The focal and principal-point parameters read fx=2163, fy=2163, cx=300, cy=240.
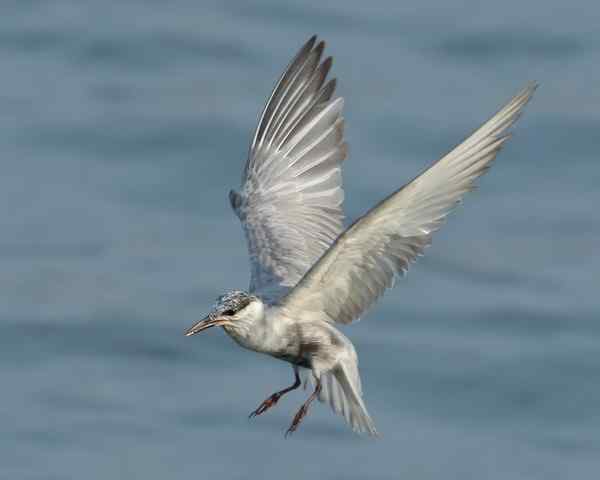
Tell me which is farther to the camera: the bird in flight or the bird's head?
the bird's head

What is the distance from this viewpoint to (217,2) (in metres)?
24.7

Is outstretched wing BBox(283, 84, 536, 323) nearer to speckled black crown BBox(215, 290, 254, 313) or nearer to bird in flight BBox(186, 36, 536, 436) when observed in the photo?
bird in flight BBox(186, 36, 536, 436)

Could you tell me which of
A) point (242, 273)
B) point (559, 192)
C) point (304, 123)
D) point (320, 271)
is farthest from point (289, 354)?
point (559, 192)

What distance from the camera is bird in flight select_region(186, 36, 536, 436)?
1207 cm

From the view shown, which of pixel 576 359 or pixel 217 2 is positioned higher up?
pixel 217 2

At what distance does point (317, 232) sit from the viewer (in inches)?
563

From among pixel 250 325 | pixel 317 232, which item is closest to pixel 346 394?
pixel 250 325

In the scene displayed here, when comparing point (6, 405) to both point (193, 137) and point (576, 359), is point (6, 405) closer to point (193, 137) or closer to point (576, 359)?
point (193, 137)

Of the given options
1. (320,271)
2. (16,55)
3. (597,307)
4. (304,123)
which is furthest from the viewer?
(16,55)

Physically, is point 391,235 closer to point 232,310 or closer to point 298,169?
point 232,310

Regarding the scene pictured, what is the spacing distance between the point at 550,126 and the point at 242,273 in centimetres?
384

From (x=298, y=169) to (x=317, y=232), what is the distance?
0.60 metres

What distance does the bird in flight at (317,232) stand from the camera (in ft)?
39.6

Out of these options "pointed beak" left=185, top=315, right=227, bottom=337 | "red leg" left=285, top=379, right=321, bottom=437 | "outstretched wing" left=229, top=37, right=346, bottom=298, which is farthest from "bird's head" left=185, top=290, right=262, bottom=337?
"outstretched wing" left=229, top=37, right=346, bottom=298
